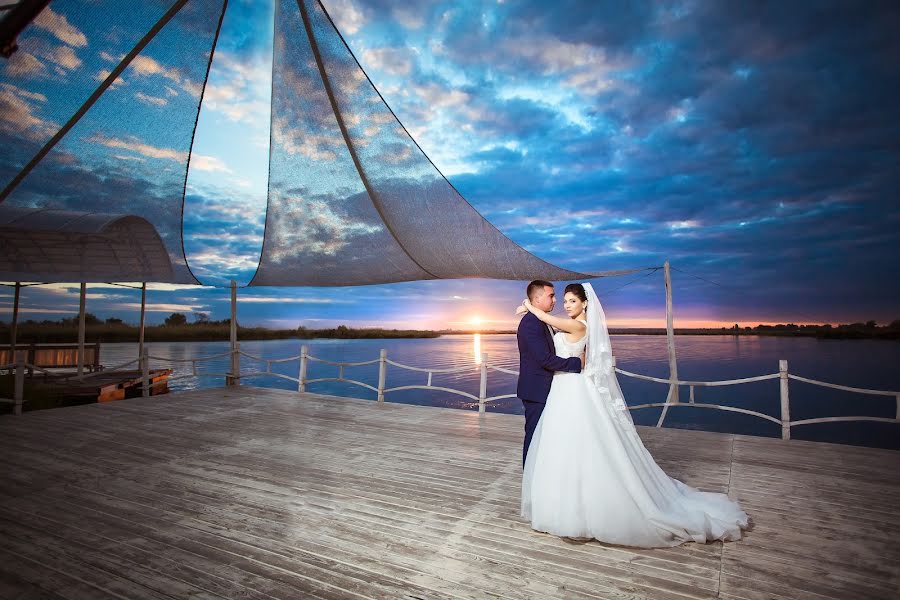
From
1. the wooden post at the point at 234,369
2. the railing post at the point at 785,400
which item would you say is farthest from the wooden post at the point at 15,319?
the railing post at the point at 785,400

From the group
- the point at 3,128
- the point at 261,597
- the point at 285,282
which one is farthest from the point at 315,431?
the point at 3,128

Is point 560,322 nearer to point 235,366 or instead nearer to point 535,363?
point 535,363

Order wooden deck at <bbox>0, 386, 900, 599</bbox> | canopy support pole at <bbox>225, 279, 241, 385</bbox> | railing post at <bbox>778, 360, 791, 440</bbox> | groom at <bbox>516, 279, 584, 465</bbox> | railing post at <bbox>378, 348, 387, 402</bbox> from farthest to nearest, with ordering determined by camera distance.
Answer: canopy support pole at <bbox>225, 279, 241, 385</bbox>
railing post at <bbox>378, 348, 387, 402</bbox>
railing post at <bbox>778, 360, 791, 440</bbox>
groom at <bbox>516, 279, 584, 465</bbox>
wooden deck at <bbox>0, 386, 900, 599</bbox>

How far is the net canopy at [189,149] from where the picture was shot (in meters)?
3.75

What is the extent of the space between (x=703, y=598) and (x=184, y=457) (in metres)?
4.31

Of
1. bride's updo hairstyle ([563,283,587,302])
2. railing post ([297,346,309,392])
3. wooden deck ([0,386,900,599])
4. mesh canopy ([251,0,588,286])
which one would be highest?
mesh canopy ([251,0,588,286])

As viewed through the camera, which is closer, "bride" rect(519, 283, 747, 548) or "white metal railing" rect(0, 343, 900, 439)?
"bride" rect(519, 283, 747, 548)

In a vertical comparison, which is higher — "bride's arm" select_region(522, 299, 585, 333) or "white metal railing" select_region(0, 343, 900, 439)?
"bride's arm" select_region(522, 299, 585, 333)

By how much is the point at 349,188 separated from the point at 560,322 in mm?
3340

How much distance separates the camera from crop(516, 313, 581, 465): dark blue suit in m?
2.79

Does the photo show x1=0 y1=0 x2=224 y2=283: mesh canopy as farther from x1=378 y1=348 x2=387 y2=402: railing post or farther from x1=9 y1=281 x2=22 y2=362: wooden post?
x1=9 y1=281 x2=22 y2=362: wooden post

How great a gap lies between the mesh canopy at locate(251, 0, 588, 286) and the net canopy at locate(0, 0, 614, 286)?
2 centimetres

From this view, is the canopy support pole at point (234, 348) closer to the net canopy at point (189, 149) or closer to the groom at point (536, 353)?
the net canopy at point (189, 149)

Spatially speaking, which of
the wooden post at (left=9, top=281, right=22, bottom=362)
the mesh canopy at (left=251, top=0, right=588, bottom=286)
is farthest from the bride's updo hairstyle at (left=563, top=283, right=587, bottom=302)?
the wooden post at (left=9, top=281, right=22, bottom=362)
